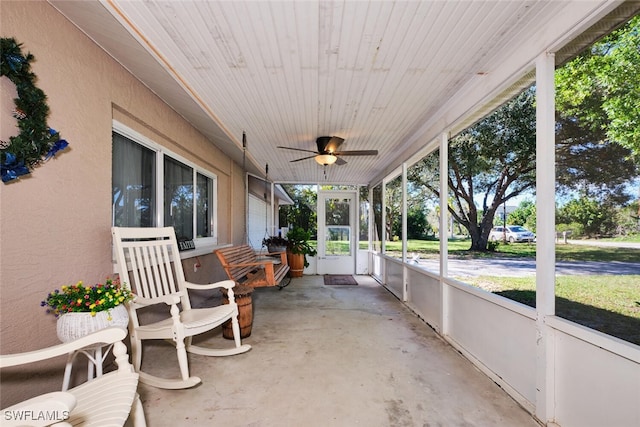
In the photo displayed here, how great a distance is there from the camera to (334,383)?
6.79 ft

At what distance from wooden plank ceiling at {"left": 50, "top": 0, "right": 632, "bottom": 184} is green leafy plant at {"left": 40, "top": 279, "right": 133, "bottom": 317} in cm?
158

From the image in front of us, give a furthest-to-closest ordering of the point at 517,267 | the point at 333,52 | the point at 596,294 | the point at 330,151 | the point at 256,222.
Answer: the point at 256,222
the point at 330,151
the point at 517,267
the point at 333,52
the point at 596,294

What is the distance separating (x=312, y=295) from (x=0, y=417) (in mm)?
4097

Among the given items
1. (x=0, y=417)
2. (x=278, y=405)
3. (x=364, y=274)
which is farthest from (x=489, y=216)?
(x=364, y=274)

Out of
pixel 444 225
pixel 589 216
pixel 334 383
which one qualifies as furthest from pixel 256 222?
pixel 589 216

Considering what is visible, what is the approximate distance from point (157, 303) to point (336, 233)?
4870 millimetres

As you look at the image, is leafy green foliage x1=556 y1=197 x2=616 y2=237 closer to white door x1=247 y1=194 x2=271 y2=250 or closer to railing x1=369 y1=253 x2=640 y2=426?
railing x1=369 y1=253 x2=640 y2=426

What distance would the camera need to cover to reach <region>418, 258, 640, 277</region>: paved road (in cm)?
147

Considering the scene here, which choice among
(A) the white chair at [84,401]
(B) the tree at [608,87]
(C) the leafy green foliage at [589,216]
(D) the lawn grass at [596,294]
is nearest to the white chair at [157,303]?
(A) the white chair at [84,401]

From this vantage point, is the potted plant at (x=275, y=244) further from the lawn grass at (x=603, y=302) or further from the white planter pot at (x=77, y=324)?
the lawn grass at (x=603, y=302)

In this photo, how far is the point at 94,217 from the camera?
1.95 metres

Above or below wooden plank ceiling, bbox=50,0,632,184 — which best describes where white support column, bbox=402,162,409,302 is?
below

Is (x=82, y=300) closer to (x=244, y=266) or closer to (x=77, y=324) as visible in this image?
(x=77, y=324)

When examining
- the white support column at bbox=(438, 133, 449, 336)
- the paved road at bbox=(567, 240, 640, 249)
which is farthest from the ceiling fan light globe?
the paved road at bbox=(567, 240, 640, 249)
